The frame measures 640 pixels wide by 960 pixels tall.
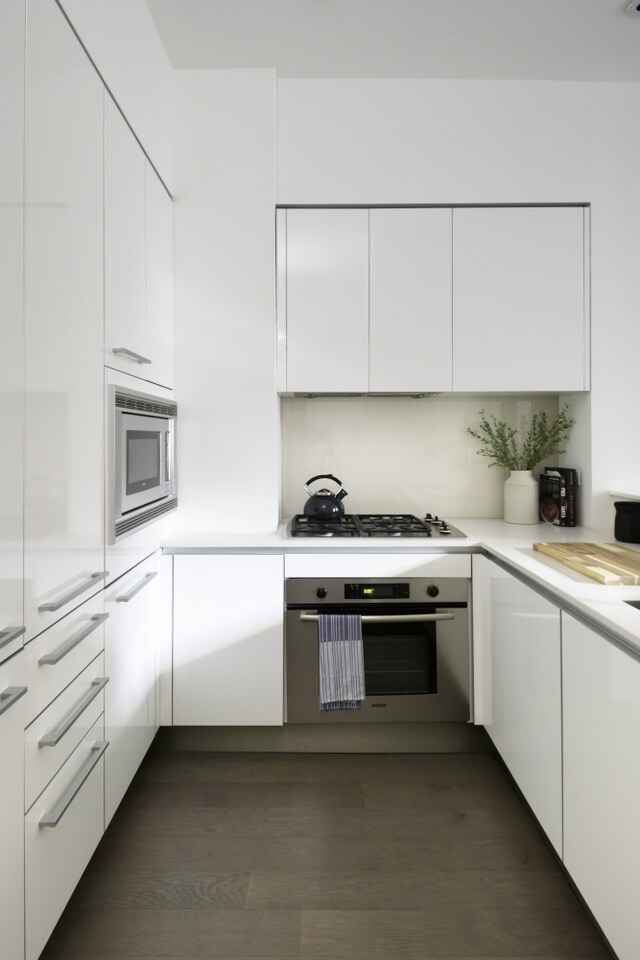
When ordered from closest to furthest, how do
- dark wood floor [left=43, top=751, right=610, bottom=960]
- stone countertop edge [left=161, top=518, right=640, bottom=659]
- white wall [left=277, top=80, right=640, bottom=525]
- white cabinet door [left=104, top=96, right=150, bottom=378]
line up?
dark wood floor [left=43, top=751, right=610, bottom=960] < stone countertop edge [left=161, top=518, right=640, bottom=659] < white cabinet door [left=104, top=96, right=150, bottom=378] < white wall [left=277, top=80, right=640, bottom=525]

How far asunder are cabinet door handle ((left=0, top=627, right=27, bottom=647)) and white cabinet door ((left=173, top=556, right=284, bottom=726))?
124 centimetres

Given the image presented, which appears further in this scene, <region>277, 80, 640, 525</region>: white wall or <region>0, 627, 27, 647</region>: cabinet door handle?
<region>277, 80, 640, 525</region>: white wall

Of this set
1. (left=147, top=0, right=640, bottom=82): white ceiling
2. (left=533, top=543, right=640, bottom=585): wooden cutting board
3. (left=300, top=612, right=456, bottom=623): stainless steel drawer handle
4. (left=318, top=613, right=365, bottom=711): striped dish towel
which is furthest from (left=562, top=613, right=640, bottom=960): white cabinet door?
(left=147, top=0, right=640, bottom=82): white ceiling

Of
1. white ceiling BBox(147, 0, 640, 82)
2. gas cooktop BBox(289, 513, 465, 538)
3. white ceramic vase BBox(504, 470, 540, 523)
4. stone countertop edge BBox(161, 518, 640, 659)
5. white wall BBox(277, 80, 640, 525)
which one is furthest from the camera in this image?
white ceramic vase BBox(504, 470, 540, 523)

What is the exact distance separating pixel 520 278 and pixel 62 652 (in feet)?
7.58

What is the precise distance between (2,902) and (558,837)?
54.1 inches

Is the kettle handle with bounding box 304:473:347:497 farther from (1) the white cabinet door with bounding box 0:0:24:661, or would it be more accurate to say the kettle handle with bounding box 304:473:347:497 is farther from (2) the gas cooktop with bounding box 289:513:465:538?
(1) the white cabinet door with bounding box 0:0:24:661

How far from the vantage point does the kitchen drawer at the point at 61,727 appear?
132 centimetres

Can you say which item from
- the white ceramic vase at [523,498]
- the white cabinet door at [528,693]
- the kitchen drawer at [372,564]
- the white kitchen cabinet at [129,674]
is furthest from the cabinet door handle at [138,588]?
the white ceramic vase at [523,498]

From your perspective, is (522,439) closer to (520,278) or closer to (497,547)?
(520,278)

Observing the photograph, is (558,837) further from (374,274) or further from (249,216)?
(249,216)

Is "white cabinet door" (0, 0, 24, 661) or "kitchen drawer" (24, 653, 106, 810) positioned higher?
"white cabinet door" (0, 0, 24, 661)

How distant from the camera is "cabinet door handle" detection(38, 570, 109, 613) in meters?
1.35

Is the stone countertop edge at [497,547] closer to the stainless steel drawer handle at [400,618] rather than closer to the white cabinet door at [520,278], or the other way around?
the stainless steel drawer handle at [400,618]
